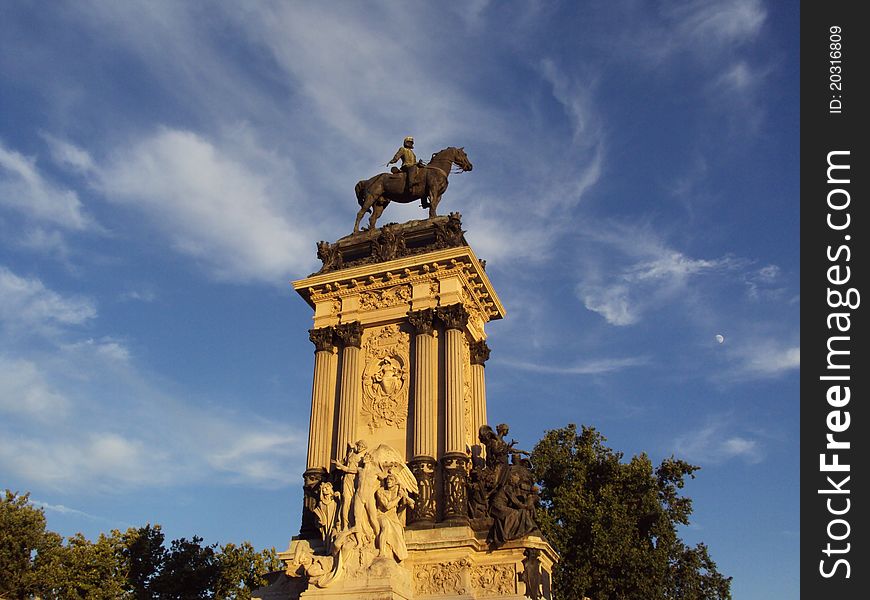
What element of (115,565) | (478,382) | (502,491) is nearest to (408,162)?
(478,382)

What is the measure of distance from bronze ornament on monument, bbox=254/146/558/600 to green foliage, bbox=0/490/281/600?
1581cm

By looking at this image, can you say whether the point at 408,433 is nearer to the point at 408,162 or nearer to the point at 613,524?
the point at 408,162

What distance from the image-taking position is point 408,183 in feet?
73.3

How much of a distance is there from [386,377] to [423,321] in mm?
1630

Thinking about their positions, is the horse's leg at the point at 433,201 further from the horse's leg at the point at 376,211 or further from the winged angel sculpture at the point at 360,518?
the winged angel sculpture at the point at 360,518

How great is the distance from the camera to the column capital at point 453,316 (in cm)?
1864

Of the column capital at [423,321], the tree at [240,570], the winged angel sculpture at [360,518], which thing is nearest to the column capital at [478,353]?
the column capital at [423,321]

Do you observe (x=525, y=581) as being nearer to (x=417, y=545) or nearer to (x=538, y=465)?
(x=417, y=545)

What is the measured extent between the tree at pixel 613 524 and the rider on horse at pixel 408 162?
42.9 ft

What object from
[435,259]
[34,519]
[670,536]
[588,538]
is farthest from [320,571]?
[34,519]

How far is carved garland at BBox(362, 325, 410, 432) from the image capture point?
1845cm

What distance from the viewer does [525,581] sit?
51.9 ft

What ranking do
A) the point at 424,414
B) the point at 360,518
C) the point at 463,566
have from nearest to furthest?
the point at 360,518, the point at 463,566, the point at 424,414

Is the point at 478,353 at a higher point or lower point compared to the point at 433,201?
lower
